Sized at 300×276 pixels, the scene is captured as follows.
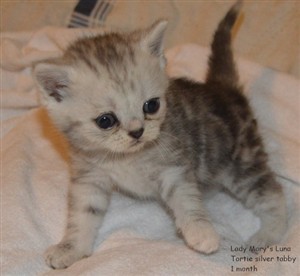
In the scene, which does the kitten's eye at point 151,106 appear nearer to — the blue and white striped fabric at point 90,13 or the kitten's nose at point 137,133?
the kitten's nose at point 137,133

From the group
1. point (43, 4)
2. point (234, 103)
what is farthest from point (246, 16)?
point (43, 4)

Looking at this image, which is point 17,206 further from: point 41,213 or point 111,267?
point 111,267

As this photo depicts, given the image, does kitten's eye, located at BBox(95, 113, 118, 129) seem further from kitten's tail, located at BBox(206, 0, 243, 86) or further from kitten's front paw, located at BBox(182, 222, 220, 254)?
kitten's tail, located at BBox(206, 0, 243, 86)

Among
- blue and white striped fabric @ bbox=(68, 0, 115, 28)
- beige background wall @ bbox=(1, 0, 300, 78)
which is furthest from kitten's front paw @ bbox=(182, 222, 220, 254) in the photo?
blue and white striped fabric @ bbox=(68, 0, 115, 28)

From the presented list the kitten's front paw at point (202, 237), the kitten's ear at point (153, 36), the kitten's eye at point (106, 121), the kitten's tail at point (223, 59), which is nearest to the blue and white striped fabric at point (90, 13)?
the kitten's tail at point (223, 59)

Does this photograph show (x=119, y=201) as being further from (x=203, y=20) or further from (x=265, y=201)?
(x=203, y=20)

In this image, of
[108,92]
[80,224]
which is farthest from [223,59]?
[80,224]
